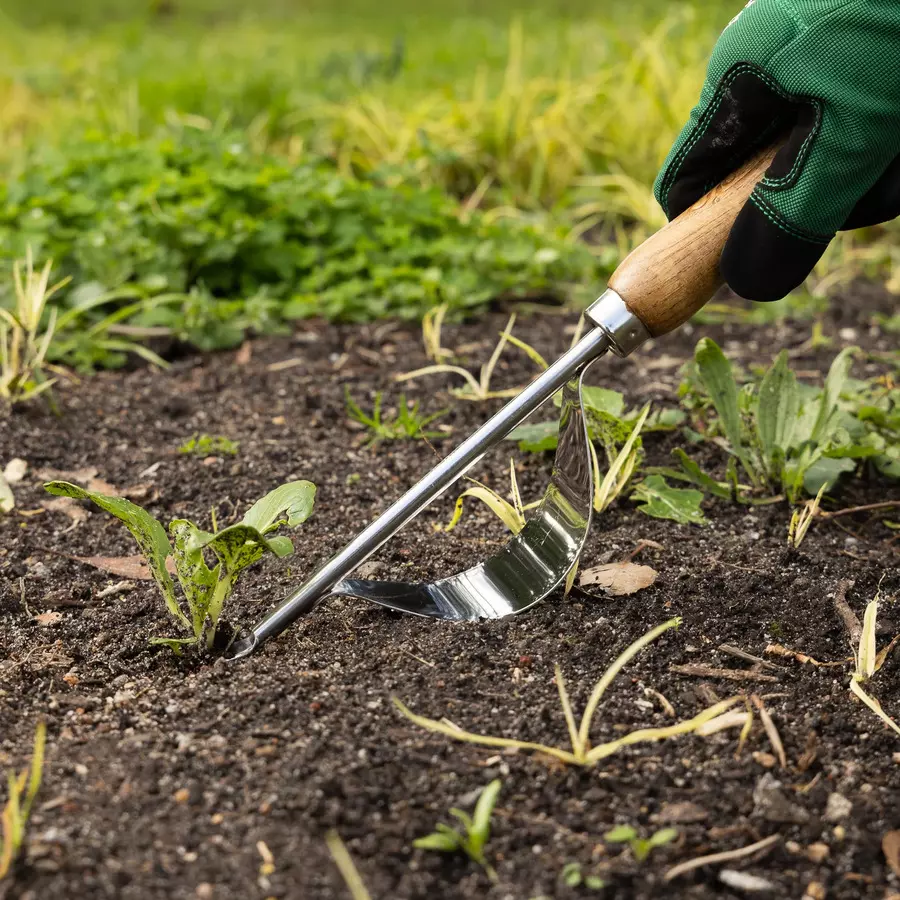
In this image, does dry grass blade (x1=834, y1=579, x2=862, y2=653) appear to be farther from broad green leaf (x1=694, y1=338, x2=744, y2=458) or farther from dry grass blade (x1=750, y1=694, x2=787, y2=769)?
broad green leaf (x1=694, y1=338, x2=744, y2=458)

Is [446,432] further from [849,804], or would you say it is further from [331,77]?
[331,77]

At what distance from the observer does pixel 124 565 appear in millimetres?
1998

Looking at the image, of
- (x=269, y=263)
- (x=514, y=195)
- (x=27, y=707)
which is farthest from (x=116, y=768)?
(x=514, y=195)

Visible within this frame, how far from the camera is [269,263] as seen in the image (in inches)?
128

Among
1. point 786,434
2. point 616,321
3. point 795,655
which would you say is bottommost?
point 795,655

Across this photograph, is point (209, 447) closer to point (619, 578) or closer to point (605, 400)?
point (605, 400)

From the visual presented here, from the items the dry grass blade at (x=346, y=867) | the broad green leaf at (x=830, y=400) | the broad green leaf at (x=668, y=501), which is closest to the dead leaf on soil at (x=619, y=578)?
the broad green leaf at (x=668, y=501)

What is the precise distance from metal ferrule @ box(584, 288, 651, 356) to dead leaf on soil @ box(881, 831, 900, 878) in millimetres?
735

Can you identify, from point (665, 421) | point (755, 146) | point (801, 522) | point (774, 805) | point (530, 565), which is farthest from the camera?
point (665, 421)

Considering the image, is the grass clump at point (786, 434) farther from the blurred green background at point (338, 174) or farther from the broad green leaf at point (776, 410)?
the blurred green background at point (338, 174)

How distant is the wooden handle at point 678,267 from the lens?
158 cm

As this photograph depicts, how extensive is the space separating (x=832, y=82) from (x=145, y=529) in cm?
119

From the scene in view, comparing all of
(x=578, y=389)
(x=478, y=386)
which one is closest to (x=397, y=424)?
(x=478, y=386)

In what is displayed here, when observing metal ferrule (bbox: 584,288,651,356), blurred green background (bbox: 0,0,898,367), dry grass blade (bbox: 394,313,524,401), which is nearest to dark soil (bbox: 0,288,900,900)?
dry grass blade (bbox: 394,313,524,401)
